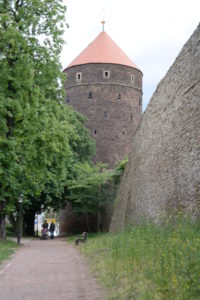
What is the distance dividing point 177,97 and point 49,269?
5.16 meters

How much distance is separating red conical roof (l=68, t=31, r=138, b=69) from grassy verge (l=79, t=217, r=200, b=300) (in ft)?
103

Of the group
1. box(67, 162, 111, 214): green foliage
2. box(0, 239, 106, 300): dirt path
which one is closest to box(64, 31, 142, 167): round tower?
box(67, 162, 111, 214): green foliage

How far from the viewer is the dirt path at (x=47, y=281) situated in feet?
24.2

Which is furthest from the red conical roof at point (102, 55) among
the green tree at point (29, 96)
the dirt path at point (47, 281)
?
the dirt path at point (47, 281)

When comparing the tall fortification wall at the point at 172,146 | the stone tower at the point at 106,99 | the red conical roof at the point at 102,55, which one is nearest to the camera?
the tall fortification wall at the point at 172,146

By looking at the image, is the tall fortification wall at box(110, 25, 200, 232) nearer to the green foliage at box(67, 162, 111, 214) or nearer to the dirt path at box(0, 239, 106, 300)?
the dirt path at box(0, 239, 106, 300)

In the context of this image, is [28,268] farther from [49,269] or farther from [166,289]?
[166,289]

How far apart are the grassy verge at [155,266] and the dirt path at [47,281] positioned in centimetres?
33

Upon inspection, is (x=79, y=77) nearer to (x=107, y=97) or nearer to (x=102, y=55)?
(x=102, y=55)

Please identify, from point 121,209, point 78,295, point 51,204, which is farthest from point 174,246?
point 51,204

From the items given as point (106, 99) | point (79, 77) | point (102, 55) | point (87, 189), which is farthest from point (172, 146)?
point (102, 55)

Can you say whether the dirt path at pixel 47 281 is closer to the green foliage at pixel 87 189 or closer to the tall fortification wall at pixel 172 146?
the tall fortification wall at pixel 172 146

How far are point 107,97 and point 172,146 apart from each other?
2787 centimetres

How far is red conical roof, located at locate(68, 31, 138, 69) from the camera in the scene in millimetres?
40688
